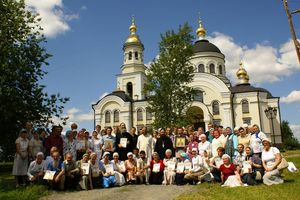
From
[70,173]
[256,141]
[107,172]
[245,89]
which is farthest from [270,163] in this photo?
[245,89]

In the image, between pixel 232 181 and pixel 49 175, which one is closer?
pixel 232 181

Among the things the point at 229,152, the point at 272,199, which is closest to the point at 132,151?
the point at 229,152

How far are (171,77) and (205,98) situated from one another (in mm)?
13553

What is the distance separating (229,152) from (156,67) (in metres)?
15.7

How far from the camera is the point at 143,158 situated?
10.5m

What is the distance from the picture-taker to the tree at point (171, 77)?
24.6 m

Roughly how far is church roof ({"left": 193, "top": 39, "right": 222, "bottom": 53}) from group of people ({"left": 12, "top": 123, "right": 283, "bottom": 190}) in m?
33.0

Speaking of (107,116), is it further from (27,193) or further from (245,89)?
(27,193)

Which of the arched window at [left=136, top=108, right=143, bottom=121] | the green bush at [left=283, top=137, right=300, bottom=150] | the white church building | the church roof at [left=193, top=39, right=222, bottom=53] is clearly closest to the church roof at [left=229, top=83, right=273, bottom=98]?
the white church building

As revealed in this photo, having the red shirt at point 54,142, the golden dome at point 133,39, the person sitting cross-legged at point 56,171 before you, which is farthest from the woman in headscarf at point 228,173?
the golden dome at point 133,39

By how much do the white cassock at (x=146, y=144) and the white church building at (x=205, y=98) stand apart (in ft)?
72.8

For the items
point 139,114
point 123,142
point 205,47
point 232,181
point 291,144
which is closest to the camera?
point 232,181

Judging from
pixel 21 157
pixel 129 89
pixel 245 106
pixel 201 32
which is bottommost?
pixel 21 157

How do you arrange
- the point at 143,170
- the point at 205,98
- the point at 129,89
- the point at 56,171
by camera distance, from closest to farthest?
the point at 56,171
the point at 143,170
the point at 205,98
the point at 129,89
